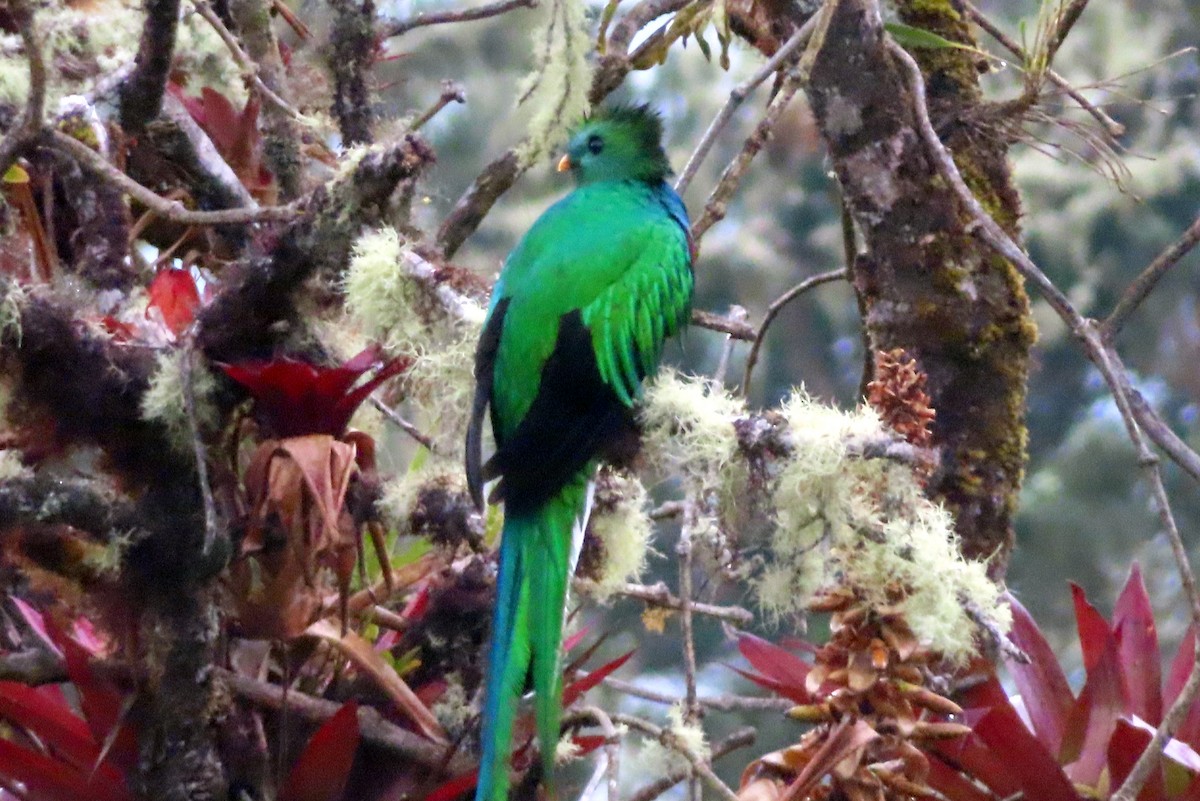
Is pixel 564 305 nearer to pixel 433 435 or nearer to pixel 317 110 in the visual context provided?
pixel 433 435

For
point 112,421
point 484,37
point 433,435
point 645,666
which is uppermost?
point 484,37

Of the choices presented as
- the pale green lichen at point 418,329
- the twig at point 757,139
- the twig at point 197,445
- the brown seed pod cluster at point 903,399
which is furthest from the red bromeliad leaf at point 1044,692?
the twig at point 197,445

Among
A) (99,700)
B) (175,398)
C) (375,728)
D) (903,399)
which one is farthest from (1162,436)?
(99,700)

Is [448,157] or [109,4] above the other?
[448,157]

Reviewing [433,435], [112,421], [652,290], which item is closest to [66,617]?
[112,421]

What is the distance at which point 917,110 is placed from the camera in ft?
5.76

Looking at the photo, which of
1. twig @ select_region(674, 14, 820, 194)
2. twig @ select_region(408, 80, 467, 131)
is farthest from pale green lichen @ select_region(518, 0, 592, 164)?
twig @ select_region(408, 80, 467, 131)

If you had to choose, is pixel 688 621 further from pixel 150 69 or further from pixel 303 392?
pixel 150 69

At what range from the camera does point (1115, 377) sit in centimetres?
142

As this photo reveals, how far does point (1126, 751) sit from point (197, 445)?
1041 mm

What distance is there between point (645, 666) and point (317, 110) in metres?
6.55

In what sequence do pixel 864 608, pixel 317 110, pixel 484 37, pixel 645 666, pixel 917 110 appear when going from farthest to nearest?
pixel 484 37 → pixel 645 666 → pixel 317 110 → pixel 917 110 → pixel 864 608

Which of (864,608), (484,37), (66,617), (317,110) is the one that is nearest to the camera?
(864,608)

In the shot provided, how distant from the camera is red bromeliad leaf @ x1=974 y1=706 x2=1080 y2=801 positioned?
156 cm
